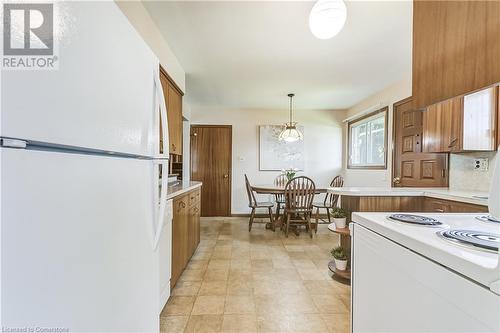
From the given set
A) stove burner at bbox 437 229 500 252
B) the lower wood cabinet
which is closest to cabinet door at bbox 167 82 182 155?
the lower wood cabinet

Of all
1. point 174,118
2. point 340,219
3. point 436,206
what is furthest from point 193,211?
point 436,206

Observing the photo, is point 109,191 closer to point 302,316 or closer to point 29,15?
point 29,15

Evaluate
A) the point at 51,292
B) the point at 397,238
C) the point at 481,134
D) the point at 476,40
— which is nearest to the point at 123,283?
the point at 51,292

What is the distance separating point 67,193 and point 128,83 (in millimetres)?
449

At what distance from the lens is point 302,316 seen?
1832 mm

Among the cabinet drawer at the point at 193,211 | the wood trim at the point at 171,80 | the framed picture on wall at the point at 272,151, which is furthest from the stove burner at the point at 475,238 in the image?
the framed picture on wall at the point at 272,151

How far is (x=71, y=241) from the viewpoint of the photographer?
557mm

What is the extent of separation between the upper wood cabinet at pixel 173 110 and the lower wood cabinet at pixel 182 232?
70cm

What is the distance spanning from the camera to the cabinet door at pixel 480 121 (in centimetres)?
206

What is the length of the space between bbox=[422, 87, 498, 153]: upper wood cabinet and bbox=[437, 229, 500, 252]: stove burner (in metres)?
1.93

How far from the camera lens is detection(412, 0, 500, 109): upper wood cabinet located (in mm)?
738

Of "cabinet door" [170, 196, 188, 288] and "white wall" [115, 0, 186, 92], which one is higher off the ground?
"white wall" [115, 0, 186, 92]

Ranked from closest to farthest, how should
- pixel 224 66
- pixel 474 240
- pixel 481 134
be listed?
pixel 474 240
pixel 481 134
pixel 224 66

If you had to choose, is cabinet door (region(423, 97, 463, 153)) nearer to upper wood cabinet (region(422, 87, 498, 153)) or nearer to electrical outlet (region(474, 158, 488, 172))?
upper wood cabinet (region(422, 87, 498, 153))
